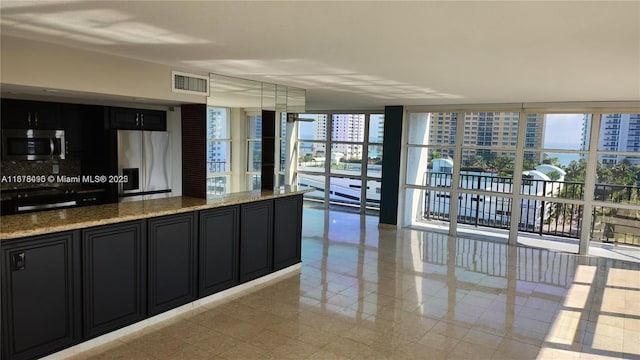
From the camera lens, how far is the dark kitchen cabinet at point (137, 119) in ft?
17.8

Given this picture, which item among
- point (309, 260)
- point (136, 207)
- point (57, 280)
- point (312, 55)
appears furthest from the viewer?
point (309, 260)

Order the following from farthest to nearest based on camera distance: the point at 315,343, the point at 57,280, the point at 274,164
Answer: the point at 274,164 < the point at 315,343 < the point at 57,280

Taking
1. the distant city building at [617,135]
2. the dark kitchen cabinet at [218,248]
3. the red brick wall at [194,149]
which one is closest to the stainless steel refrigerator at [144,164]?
the red brick wall at [194,149]

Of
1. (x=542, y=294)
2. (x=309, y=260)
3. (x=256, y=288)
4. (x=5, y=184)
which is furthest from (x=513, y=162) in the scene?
(x=5, y=184)

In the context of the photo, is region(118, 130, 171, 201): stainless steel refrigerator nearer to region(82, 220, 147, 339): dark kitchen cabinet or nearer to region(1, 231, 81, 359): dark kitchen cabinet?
region(82, 220, 147, 339): dark kitchen cabinet

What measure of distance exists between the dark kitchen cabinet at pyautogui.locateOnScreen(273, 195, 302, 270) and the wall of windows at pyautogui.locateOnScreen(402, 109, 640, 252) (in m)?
3.57

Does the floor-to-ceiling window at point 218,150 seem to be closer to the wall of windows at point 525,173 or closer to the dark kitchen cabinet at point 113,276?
the dark kitchen cabinet at point 113,276

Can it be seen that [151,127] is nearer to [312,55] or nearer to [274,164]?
[274,164]

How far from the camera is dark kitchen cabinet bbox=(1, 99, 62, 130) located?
4.59 m

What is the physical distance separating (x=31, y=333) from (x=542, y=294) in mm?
5102

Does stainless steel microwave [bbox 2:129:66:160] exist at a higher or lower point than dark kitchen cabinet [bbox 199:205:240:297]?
higher

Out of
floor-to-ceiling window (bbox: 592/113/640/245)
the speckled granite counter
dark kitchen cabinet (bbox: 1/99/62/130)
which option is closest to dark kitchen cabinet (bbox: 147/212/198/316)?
the speckled granite counter

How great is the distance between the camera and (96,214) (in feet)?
11.7

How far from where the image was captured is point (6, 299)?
2912 mm
